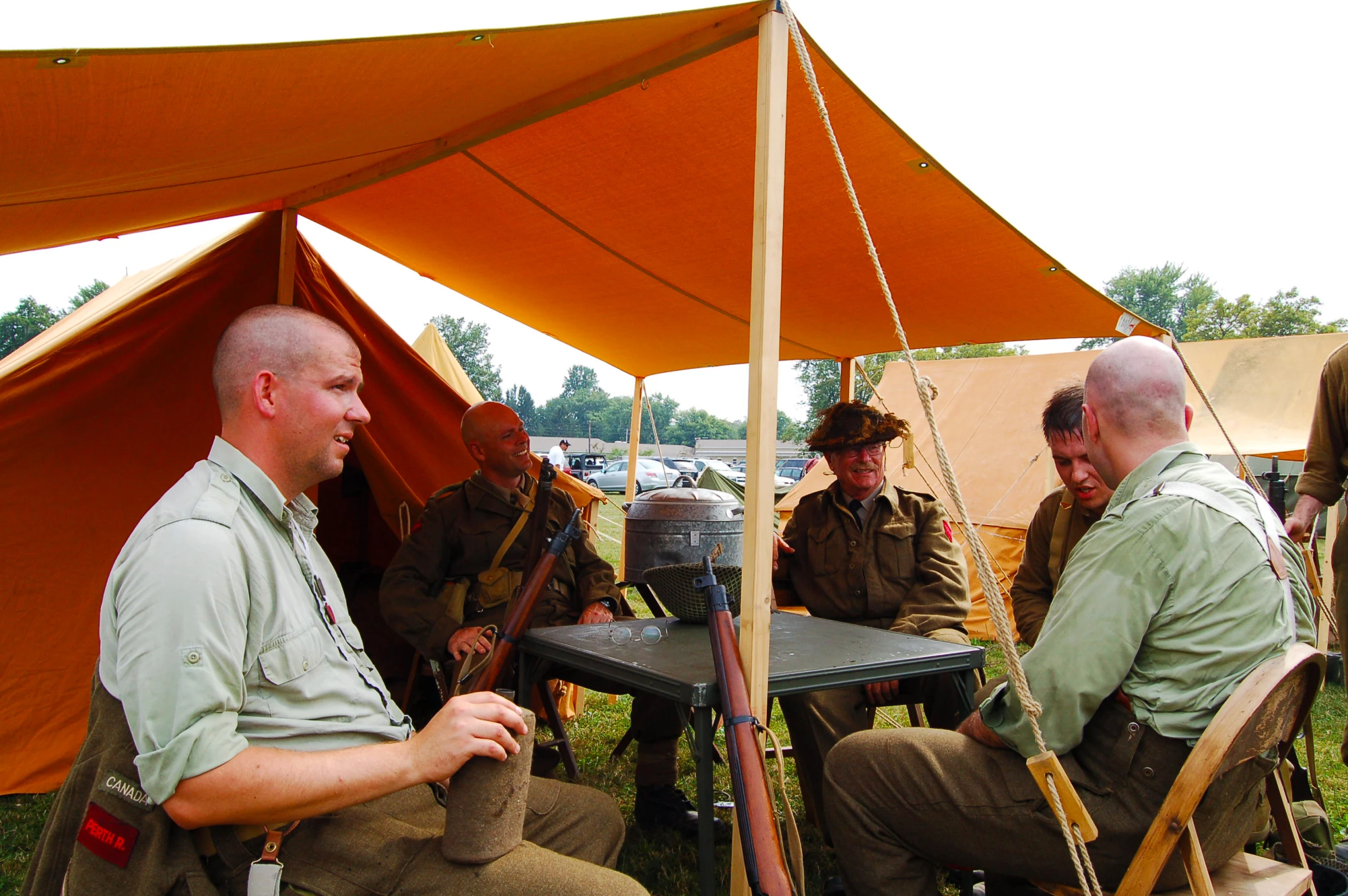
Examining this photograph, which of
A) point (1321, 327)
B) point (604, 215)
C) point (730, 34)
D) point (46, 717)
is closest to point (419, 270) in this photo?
point (604, 215)

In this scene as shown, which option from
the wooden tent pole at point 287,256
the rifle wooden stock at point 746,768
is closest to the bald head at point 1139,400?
the rifle wooden stock at point 746,768

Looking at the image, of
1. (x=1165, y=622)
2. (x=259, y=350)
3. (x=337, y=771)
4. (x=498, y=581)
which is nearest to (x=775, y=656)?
(x=1165, y=622)

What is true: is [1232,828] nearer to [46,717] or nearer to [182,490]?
[182,490]

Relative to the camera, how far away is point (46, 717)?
3512 mm

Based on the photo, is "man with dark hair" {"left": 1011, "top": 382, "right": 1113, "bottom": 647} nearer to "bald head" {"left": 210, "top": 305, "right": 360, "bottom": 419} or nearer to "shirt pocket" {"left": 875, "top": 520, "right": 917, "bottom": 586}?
"shirt pocket" {"left": 875, "top": 520, "right": 917, "bottom": 586}

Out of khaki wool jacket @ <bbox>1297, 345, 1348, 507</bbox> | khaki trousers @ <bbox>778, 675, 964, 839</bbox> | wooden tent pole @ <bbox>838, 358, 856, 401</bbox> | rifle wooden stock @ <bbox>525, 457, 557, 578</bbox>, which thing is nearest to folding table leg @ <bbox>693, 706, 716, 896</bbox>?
khaki trousers @ <bbox>778, 675, 964, 839</bbox>

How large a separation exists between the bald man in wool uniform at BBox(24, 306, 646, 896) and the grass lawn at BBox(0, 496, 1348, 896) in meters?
1.47

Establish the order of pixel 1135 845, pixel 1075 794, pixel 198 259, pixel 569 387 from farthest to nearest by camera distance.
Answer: pixel 569 387, pixel 198 259, pixel 1135 845, pixel 1075 794

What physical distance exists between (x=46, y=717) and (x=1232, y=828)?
4.11 meters

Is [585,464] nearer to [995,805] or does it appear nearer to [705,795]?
[705,795]

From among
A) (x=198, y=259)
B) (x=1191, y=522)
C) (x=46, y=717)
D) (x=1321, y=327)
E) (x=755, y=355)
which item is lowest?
(x=46, y=717)

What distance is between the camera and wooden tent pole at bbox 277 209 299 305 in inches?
156

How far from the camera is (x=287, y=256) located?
3994 mm

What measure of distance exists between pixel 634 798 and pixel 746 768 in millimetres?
2200
